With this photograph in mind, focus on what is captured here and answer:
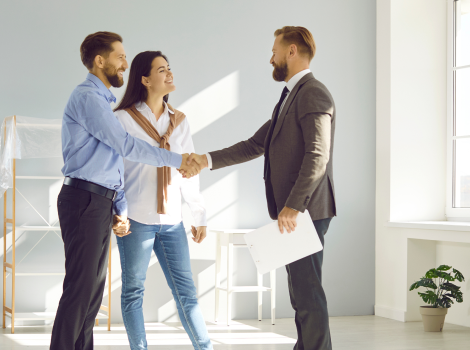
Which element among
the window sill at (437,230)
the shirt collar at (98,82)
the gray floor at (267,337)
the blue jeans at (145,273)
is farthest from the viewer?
the window sill at (437,230)

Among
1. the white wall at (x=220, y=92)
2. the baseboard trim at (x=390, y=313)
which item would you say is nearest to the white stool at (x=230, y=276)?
the white wall at (x=220, y=92)

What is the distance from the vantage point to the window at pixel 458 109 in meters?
4.18

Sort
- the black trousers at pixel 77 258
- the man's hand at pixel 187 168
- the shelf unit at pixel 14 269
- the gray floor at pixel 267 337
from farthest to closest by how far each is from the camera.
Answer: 1. the shelf unit at pixel 14 269
2. the gray floor at pixel 267 337
3. the man's hand at pixel 187 168
4. the black trousers at pixel 77 258

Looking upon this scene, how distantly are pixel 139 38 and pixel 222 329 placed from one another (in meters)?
2.18

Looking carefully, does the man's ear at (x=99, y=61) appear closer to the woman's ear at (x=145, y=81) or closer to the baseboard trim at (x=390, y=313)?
the woman's ear at (x=145, y=81)

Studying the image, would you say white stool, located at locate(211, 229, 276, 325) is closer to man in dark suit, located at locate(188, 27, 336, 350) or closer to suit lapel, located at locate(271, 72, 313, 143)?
man in dark suit, located at locate(188, 27, 336, 350)

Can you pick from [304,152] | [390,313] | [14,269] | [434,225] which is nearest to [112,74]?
[304,152]

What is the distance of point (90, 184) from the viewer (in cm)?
193

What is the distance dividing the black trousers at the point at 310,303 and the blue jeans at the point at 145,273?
0.48 m

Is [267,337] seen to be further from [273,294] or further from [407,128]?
[407,128]

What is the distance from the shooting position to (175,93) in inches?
156

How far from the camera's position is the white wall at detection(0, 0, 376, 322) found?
145 inches

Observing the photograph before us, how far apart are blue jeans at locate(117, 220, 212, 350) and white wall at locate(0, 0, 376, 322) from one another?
1637 millimetres

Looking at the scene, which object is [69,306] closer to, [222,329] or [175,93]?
[222,329]
